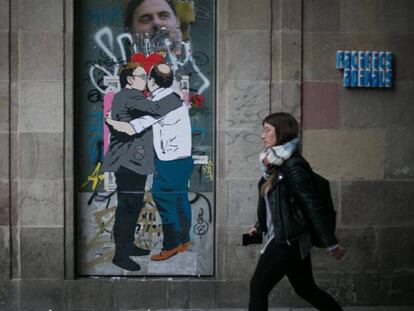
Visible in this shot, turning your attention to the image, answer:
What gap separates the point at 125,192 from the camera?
679cm

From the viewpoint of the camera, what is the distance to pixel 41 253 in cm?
659

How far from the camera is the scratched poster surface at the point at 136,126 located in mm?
6734

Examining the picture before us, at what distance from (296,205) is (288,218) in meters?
0.12

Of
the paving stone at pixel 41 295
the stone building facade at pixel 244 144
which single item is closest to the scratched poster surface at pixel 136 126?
the stone building facade at pixel 244 144

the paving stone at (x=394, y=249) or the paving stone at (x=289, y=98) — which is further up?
the paving stone at (x=289, y=98)

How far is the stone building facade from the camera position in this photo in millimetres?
6535

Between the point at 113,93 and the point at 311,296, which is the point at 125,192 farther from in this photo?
the point at 311,296

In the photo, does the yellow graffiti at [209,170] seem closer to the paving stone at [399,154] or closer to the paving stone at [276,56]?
the paving stone at [276,56]

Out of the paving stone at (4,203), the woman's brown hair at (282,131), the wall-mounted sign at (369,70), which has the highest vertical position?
the wall-mounted sign at (369,70)

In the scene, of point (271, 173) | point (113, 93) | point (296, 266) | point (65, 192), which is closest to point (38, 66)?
point (113, 93)

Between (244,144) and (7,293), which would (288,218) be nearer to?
(244,144)

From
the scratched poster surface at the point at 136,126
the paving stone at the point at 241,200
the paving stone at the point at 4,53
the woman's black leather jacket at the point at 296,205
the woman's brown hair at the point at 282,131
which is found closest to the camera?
the woman's black leather jacket at the point at 296,205

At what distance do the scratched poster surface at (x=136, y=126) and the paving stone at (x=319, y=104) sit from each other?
95cm

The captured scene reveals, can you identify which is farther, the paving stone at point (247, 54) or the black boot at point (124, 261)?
the black boot at point (124, 261)
